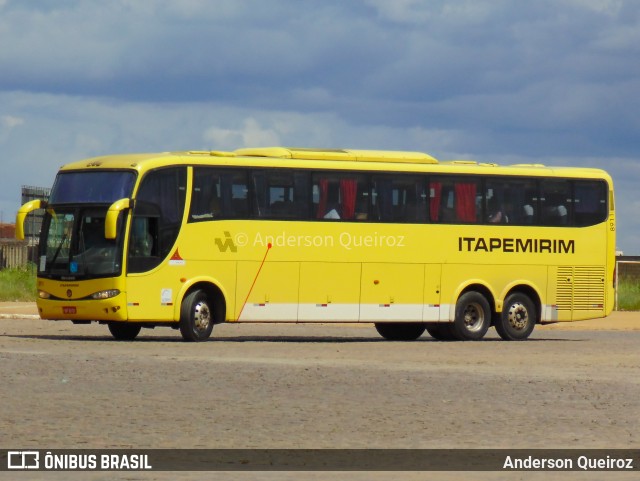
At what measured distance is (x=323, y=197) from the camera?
32.8 m

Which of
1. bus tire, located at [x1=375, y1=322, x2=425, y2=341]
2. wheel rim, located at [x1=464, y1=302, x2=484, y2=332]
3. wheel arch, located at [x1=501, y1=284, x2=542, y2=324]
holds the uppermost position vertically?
wheel arch, located at [x1=501, y1=284, x2=542, y2=324]

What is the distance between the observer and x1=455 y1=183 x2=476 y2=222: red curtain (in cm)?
3434

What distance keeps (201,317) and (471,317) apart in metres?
6.40

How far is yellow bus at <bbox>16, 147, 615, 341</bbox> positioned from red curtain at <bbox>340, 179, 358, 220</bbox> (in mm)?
45

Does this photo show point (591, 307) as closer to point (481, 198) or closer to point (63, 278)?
point (481, 198)

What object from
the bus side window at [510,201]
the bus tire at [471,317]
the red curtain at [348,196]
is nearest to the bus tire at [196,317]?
the red curtain at [348,196]

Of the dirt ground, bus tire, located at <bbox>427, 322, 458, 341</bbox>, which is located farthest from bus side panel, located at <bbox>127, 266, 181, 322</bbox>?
bus tire, located at <bbox>427, 322, 458, 341</bbox>

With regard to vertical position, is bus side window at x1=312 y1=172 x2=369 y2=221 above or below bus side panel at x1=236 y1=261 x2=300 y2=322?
above

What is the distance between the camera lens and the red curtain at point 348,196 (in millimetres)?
33000

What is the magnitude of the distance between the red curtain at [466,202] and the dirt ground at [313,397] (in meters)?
3.44

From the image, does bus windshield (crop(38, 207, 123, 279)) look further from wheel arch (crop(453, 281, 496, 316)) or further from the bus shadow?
wheel arch (crop(453, 281, 496, 316))
